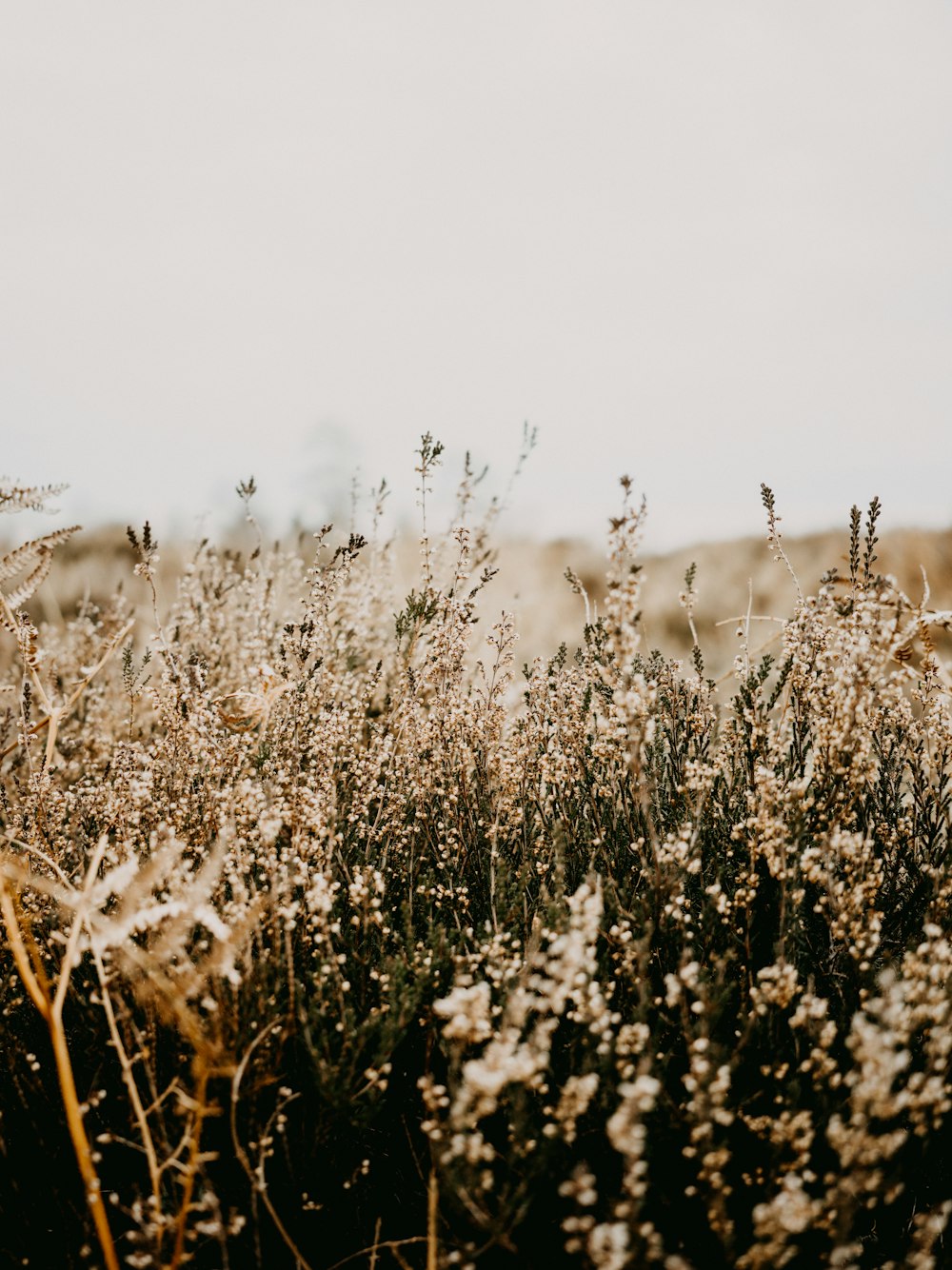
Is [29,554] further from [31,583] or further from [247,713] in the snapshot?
[247,713]

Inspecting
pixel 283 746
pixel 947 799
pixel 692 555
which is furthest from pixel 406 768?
pixel 692 555

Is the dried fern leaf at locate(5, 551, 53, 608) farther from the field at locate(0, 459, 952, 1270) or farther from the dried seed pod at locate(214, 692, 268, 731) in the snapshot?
the dried seed pod at locate(214, 692, 268, 731)

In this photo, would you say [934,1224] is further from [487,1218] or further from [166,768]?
[166,768]

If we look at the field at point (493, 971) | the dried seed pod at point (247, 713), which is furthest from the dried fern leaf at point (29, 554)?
the dried seed pod at point (247, 713)

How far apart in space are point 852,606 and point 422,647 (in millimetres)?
1661

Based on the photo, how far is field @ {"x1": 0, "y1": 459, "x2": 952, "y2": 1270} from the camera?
1352 millimetres

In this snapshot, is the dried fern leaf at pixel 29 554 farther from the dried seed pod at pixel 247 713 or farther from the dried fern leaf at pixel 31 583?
the dried seed pod at pixel 247 713

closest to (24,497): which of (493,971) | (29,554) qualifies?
(29,554)

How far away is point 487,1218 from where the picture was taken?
1238 millimetres

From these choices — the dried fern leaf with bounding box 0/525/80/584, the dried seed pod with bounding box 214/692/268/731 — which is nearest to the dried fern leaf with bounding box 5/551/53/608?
the dried fern leaf with bounding box 0/525/80/584

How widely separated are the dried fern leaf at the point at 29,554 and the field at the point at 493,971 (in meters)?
0.01

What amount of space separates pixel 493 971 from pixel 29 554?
1.62m

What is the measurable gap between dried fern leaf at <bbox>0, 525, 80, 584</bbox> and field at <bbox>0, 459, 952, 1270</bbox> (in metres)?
0.01

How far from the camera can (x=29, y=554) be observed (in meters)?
2.10
